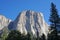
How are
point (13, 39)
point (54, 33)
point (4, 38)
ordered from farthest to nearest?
1. point (4, 38)
2. point (13, 39)
3. point (54, 33)

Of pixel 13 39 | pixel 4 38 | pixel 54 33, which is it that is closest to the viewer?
pixel 54 33

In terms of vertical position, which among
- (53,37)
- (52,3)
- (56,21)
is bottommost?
(53,37)

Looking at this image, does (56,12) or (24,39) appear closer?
(56,12)

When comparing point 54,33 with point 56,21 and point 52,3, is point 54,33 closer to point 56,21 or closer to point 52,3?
point 56,21

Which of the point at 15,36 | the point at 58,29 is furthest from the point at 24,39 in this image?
the point at 58,29

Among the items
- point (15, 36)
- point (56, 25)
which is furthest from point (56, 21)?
point (15, 36)

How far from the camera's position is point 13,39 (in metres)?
64.6

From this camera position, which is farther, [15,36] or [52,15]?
[15,36]

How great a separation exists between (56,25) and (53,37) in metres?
2.59

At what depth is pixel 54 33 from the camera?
48.2 m

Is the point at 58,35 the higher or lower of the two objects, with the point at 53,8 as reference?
lower

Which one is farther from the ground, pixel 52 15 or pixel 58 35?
pixel 52 15

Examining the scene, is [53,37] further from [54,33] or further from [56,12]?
[56,12]

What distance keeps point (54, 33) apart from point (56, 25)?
183 cm
